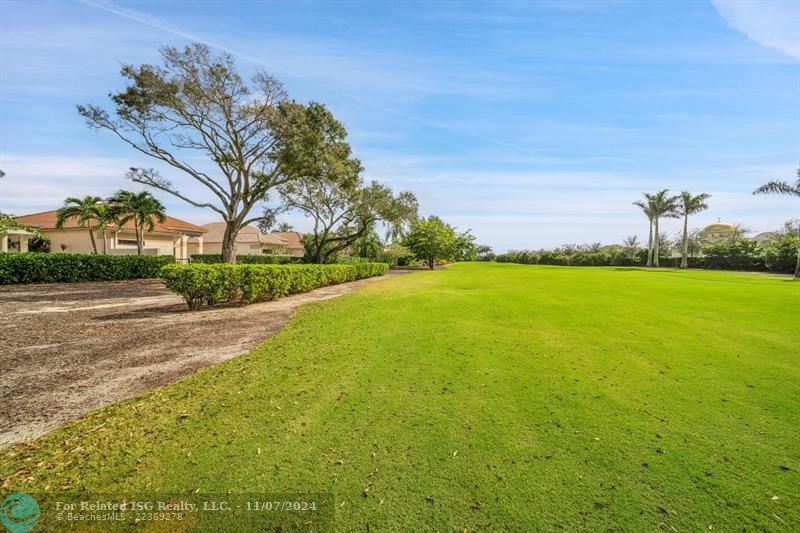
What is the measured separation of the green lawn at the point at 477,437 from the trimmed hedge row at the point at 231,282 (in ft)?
17.7

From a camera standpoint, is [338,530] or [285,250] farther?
[285,250]

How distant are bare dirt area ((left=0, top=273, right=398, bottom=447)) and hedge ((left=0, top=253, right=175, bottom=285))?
7479 mm

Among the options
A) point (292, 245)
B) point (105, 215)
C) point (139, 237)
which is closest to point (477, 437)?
point (105, 215)

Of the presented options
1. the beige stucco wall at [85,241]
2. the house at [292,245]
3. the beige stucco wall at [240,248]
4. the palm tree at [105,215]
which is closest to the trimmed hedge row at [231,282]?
the palm tree at [105,215]

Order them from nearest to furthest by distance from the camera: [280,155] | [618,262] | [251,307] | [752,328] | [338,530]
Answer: [338,530] → [752,328] → [251,307] → [280,155] → [618,262]

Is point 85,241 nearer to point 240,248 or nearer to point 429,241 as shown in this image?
point 240,248

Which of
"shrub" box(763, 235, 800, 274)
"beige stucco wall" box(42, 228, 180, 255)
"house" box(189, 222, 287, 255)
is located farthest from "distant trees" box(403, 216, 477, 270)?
"shrub" box(763, 235, 800, 274)

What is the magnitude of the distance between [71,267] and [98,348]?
1723 centimetres

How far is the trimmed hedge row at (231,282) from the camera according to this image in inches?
410

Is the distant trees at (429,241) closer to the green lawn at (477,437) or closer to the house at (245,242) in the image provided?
the house at (245,242)

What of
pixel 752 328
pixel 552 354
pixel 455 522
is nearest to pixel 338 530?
pixel 455 522

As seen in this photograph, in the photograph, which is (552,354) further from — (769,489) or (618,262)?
(618,262)

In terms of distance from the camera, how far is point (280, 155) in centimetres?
2067

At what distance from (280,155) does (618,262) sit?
47666mm
